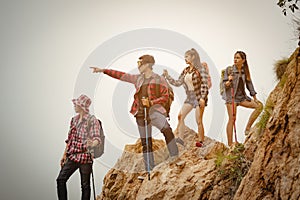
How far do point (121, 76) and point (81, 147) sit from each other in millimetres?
649

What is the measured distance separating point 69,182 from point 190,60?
55.2 inches

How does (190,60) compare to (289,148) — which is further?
(190,60)

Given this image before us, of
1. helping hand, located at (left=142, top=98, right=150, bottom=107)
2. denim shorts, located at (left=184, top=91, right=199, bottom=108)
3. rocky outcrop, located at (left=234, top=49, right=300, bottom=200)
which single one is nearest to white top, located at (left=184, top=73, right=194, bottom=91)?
denim shorts, located at (left=184, top=91, right=199, bottom=108)

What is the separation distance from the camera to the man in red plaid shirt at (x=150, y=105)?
3428 mm

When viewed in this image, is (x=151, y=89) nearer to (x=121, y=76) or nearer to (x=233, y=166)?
(x=121, y=76)

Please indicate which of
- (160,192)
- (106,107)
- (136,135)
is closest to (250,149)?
(160,192)

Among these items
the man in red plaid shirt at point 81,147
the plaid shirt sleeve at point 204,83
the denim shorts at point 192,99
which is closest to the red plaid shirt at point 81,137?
the man in red plaid shirt at point 81,147

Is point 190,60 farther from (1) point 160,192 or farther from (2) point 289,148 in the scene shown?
(2) point 289,148

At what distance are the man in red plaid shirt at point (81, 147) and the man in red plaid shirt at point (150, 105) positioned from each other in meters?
0.32

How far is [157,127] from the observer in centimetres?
346

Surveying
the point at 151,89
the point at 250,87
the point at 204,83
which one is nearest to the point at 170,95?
the point at 151,89

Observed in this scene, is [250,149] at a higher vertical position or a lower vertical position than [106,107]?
lower

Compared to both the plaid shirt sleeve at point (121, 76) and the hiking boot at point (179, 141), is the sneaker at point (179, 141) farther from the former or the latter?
the plaid shirt sleeve at point (121, 76)

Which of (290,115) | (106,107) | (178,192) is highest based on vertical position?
(106,107)
